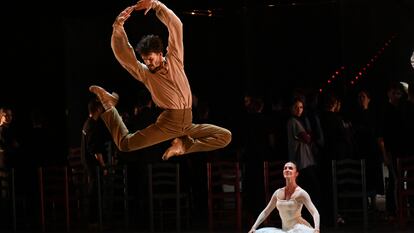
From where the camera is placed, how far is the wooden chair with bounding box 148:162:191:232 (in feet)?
34.6

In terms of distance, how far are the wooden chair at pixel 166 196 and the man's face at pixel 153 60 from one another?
424 centimetres

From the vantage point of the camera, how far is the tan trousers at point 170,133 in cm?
646

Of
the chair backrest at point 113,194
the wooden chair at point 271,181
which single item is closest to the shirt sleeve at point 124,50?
the wooden chair at point 271,181

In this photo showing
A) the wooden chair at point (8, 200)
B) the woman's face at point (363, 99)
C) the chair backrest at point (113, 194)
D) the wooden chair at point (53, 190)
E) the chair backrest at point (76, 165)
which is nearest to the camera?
the woman's face at point (363, 99)

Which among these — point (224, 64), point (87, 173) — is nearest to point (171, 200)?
point (87, 173)

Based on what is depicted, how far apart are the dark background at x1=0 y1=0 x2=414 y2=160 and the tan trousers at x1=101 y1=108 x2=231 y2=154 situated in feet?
19.7

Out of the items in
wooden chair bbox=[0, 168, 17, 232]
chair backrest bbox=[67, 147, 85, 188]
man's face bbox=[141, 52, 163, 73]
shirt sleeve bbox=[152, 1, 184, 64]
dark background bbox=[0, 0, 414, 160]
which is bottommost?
wooden chair bbox=[0, 168, 17, 232]

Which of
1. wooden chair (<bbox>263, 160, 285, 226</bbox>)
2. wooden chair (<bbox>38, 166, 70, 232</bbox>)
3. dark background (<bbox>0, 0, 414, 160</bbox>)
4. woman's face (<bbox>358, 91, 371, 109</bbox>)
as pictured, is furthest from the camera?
dark background (<bbox>0, 0, 414, 160</bbox>)

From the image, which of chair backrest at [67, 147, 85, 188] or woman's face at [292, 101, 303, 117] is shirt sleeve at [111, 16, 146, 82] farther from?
chair backrest at [67, 147, 85, 188]

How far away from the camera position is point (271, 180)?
1098cm

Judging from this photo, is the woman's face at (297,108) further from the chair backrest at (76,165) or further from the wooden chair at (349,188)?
the chair backrest at (76,165)

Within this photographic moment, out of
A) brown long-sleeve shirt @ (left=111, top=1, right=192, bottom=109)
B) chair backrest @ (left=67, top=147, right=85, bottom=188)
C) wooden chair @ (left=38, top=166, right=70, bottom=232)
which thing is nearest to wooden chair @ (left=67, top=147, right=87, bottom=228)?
chair backrest @ (left=67, top=147, right=85, bottom=188)

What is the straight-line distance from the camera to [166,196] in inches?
418

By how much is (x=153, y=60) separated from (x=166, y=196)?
14.8 ft
